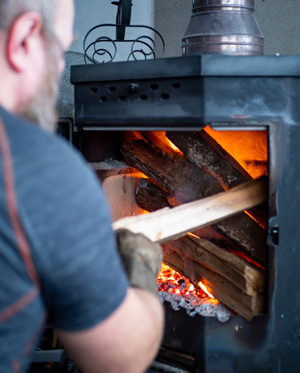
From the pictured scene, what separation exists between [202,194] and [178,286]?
36 cm

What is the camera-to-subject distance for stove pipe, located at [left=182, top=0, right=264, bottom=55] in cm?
145

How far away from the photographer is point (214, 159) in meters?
1.55

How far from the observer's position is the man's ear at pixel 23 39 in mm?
630

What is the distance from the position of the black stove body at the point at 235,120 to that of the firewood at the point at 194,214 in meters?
0.08

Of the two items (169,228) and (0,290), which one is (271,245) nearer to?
(169,228)

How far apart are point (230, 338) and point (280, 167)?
54 cm

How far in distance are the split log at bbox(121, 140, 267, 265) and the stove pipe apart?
0.37m

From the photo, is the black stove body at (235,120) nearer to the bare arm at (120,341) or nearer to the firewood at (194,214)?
the firewood at (194,214)

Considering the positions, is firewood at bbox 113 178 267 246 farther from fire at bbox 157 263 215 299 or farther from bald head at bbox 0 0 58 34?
bald head at bbox 0 0 58 34

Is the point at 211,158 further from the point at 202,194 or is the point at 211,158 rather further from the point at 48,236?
the point at 48,236

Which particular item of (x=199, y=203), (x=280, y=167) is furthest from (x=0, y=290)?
(x=280, y=167)

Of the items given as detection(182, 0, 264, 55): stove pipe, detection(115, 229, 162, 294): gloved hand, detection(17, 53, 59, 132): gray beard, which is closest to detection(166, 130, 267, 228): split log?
detection(182, 0, 264, 55): stove pipe

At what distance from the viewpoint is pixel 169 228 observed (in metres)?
1.21

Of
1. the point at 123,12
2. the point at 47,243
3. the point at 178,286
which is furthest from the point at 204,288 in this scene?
the point at 47,243
